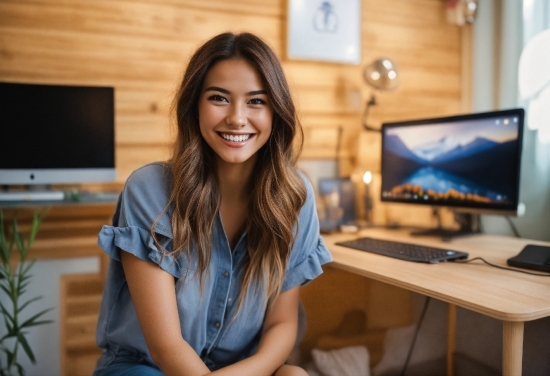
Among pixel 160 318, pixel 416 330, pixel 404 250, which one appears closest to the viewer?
pixel 160 318

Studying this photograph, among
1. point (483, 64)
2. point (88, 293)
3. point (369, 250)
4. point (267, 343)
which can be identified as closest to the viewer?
point (267, 343)

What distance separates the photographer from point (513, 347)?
0.99 metres

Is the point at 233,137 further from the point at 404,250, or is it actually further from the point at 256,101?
the point at 404,250

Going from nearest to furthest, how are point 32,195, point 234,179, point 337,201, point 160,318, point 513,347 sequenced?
point 513,347 → point 160,318 → point 234,179 → point 32,195 → point 337,201

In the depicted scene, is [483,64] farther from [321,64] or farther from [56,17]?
[56,17]

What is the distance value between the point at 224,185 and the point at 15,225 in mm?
840

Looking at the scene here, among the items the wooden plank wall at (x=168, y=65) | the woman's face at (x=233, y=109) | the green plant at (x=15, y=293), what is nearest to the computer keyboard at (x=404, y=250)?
the wooden plank wall at (x=168, y=65)

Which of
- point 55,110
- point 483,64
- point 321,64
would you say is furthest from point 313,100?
point 55,110

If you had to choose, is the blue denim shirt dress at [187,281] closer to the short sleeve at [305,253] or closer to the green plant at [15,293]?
the short sleeve at [305,253]

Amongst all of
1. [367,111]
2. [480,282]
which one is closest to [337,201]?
[367,111]

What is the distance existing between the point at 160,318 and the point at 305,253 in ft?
1.39

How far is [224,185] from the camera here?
1.29 metres

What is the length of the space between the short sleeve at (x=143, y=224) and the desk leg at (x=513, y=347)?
2.35 ft

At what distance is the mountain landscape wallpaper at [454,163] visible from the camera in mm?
1625
